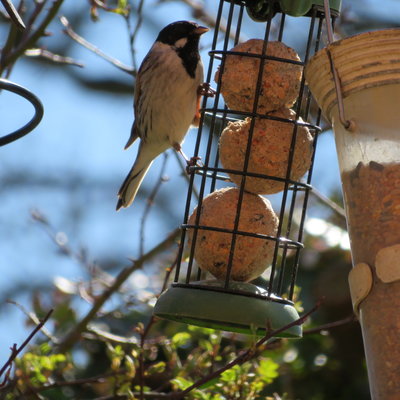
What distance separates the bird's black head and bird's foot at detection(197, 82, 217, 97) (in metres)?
0.28

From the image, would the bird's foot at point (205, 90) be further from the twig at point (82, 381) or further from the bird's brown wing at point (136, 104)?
the twig at point (82, 381)

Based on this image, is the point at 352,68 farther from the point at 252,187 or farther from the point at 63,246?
the point at 63,246

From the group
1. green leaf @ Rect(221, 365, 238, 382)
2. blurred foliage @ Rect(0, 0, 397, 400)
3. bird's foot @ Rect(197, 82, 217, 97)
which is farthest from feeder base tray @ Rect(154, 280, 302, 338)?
bird's foot @ Rect(197, 82, 217, 97)

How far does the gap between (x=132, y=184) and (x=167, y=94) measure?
504mm

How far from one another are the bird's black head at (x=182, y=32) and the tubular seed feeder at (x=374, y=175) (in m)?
1.51

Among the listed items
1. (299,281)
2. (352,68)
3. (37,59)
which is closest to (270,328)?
(352,68)

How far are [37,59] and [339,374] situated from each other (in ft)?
15.9

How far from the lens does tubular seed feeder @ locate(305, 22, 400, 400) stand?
89.6 inches

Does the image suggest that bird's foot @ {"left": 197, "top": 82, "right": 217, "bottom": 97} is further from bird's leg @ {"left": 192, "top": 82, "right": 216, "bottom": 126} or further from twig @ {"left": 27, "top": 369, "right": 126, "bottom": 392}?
twig @ {"left": 27, "top": 369, "right": 126, "bottom": 392}

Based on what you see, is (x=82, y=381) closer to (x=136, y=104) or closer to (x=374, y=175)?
(x=374, y=175)

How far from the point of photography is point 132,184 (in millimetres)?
4109

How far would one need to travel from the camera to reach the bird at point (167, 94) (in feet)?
12.2

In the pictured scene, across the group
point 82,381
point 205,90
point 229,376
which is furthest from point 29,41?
point 229,376

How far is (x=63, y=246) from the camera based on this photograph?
421 centimetres
